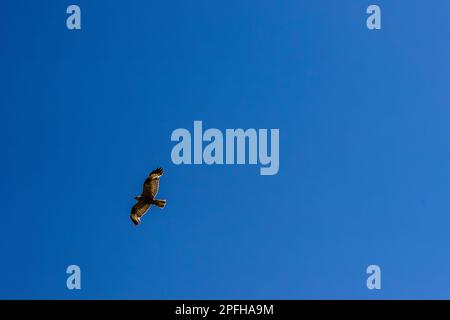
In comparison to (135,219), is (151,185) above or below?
above

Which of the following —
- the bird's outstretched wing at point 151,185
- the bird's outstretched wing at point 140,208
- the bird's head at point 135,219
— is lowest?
the bird's head at point 135,219

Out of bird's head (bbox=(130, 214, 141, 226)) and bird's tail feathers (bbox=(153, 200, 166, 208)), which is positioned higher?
bird's tail feathers (bbox=(153, 200, 166, 208))

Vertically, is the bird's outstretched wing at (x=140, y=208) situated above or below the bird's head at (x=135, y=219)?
above

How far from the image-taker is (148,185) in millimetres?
2477

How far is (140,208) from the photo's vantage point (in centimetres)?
248

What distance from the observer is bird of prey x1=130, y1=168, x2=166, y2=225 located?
247 cm

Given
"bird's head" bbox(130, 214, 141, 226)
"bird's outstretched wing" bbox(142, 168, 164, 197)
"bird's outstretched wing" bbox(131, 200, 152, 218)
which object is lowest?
"bird's head" bbox(130, 214, 141, 226)

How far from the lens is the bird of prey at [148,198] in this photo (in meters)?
2.47

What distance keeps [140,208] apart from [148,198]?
4cm
